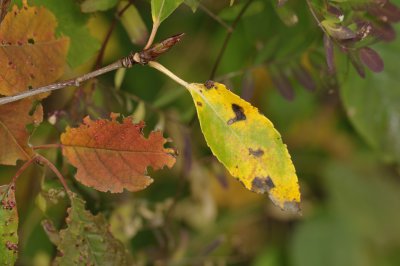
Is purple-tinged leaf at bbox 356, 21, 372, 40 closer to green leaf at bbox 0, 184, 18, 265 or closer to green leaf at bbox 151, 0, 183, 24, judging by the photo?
green leaf at bbox 151, 0, 183, 24

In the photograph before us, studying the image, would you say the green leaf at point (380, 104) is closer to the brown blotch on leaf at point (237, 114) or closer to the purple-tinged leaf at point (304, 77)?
the purple-tinged leaf at point (304, 77)

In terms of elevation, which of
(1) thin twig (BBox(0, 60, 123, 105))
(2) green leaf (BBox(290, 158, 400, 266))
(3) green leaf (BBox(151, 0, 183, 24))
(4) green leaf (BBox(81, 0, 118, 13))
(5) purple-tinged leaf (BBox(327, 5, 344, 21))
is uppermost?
(3) green leaf (BBox(151, 0, 183, 24))

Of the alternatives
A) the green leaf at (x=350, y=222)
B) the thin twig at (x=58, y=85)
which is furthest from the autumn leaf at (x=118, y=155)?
the green leaf at (x=350, y=222)

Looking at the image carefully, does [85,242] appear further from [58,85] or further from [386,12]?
[386,12]

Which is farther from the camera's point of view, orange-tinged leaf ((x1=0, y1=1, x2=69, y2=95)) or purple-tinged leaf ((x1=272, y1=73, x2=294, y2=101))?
purple-tinged leaf ((x1=272, y1=73, x2=294, y2=101))

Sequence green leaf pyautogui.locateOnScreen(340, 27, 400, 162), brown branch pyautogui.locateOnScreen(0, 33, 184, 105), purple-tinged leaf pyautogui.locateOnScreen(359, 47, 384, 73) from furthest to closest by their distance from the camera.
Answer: green leaf pyautogui.locateOnScreen(340, 27, 400, 162)
purple-tinged leaf pyautogui.locateOnScreen(359, 47, 384, 73)
brown branch pyautogui.locateOnScreen(0, 33, 184, 105)

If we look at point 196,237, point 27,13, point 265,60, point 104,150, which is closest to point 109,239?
point 104,150

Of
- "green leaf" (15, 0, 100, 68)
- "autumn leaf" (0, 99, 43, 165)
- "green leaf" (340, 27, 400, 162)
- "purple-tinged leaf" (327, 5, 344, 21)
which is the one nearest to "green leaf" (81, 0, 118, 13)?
"green leaf" (15, 0, 100, 68)
